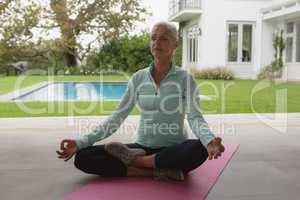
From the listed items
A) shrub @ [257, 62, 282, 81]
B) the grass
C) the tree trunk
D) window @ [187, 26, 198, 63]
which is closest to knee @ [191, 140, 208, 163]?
the grass

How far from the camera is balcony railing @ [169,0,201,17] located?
13910 millimetres

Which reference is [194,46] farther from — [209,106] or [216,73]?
[209,106]

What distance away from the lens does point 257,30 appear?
13.2 m

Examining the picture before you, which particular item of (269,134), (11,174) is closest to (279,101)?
(269,134)

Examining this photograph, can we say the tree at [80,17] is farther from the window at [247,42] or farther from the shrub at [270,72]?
the window at [247,42]

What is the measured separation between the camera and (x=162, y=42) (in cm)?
251

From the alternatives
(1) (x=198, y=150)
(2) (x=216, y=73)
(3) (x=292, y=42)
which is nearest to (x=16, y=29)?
(1) (x=198, y=150)

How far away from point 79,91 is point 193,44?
279 inches

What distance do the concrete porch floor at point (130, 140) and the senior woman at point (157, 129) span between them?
207 millimetres

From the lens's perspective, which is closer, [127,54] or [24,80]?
[24,80]

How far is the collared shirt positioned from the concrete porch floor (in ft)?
1.24

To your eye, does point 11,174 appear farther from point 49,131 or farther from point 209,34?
point 209,34

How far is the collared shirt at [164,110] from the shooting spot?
2.53m

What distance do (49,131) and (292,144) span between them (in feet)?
8.07
